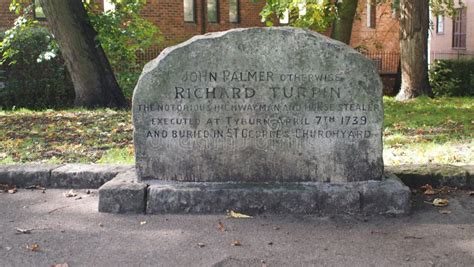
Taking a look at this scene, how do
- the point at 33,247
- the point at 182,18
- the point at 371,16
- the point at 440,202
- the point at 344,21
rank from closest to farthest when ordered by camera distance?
1. the point at 33,247
2. the point at 440,202
3. the point at 344,21
4. the point at 182,18
5. the point at 371,16

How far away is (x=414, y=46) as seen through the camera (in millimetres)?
15008

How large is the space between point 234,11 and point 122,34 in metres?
10.6

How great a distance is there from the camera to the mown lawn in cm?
717

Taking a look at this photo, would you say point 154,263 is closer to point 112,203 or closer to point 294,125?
point 112,203

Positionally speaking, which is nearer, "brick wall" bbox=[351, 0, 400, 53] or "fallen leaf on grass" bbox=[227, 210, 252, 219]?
"fallen leaf on grass" bbox=[227, 210, 252, 219]

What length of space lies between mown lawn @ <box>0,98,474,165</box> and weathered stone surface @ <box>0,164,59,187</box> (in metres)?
0.99

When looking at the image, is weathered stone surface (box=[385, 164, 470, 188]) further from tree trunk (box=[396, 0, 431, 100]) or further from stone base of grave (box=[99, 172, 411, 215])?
tree trunk (box=[396, 0, 431, 100])

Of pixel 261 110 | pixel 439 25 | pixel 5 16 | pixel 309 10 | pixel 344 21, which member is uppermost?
pixel 5 16

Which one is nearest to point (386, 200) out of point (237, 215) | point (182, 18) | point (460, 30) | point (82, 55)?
point (237, 215)

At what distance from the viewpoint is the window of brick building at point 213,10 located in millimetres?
23016

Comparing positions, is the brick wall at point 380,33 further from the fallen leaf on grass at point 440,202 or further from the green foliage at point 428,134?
the fallen leaf on grass at point 440,202

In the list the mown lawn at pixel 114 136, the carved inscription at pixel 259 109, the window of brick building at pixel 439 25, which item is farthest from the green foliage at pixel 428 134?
the window of brick building at pixel 439 25

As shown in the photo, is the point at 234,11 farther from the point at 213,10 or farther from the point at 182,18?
the point at 182,18

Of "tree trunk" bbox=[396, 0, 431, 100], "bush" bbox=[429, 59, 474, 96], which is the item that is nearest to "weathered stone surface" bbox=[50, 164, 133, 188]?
"tree trunk" bbox=[396, 0, 431, 100]
